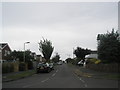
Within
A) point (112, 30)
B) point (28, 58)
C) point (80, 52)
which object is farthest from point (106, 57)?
point (80, 52)

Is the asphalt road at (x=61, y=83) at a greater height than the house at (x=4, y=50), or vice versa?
the house at (x=4, y=50)

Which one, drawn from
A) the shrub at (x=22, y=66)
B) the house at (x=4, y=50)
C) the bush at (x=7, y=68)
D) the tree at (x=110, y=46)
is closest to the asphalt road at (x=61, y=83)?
the bush at (x=7, y=68)

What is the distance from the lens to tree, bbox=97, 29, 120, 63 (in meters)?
36.0

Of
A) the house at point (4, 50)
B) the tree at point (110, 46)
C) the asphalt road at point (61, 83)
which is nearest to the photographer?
the asphalt road at point (61, 83)

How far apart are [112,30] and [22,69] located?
1859cm

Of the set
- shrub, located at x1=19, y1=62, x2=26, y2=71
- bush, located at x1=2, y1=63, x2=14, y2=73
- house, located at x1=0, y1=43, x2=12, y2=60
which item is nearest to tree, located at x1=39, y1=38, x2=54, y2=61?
house, located at x1=0, y1=43, x2=12, y2=60

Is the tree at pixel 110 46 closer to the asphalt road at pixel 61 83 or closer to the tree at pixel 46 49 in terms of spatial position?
the asphalt road at pixel 61 83

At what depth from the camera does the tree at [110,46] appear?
3603cm

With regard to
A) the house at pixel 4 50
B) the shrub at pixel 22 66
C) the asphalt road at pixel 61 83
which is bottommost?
the shrub at pixel 22 66

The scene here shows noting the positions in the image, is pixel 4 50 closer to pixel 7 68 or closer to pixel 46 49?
pixel 46 49

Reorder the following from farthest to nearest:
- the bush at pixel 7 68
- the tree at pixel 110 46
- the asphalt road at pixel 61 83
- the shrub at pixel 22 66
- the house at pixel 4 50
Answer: the house at pixel 4 50 → the shrub at pixel 22 66 → the tree at pixel 110 46 → the bush at pixel 7 68 → the asphalt road at pixel 61 83

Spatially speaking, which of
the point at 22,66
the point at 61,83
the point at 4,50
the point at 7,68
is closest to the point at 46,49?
the point at 4,50

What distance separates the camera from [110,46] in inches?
1436

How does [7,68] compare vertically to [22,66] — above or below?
above
